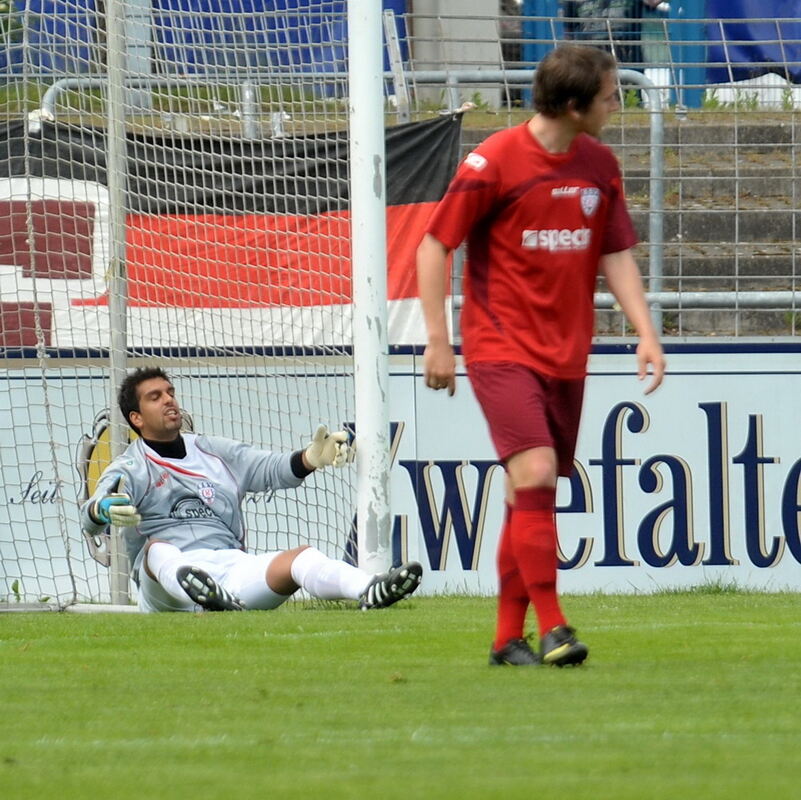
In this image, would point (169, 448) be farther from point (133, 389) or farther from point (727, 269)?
point (727, 269)

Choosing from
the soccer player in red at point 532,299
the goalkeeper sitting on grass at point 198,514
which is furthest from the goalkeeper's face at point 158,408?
the soccer player in red at point 532,299

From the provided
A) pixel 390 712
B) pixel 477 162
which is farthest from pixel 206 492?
pixel 390 712

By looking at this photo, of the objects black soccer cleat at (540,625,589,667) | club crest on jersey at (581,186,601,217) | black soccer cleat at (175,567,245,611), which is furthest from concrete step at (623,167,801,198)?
black soccer cleat at (540,625,589,667)

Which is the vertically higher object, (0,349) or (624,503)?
(0,349)

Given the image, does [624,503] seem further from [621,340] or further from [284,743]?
[284,743]

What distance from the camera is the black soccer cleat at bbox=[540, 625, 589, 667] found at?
186 inches

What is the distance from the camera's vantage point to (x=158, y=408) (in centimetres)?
772

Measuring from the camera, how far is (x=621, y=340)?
387 inches

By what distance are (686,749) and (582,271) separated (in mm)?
1922

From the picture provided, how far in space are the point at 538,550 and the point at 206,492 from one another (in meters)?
3.23

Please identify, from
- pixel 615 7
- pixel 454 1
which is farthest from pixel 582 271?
pixel 454 1

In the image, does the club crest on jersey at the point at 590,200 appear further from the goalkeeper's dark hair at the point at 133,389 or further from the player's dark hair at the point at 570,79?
the goalkeeper's dark hair at the point at 133,389

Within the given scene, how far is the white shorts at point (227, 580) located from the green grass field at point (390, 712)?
896mm

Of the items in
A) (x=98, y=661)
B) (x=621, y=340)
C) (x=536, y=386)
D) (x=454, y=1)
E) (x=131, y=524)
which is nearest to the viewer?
(x=536, y=386)
